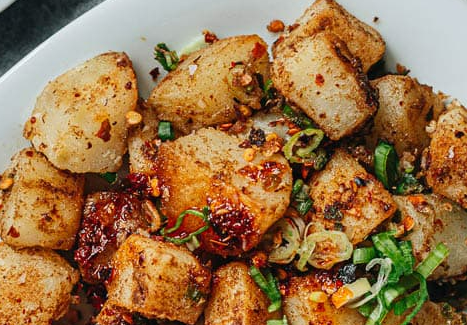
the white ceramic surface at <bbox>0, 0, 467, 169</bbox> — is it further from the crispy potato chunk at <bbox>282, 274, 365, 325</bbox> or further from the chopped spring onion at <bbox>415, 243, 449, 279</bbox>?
the crispy potato chunk at <bbox>282, 274, 365, 325</bbox>

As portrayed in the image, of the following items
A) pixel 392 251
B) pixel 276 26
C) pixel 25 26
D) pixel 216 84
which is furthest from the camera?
pixel 25 26

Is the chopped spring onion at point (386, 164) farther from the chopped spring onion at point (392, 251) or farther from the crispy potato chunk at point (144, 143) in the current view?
the crispy potato chunk at point (144, 143)

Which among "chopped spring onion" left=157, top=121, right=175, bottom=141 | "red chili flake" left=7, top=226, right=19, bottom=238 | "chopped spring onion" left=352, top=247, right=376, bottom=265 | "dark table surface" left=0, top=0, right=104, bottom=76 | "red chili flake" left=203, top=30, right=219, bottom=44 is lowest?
"chopped spring onion" left=352, top=247, right=376, bottom=265

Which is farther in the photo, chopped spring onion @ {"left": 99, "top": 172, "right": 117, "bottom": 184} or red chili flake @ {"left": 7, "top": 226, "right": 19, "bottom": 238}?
chopped spring onion @ {"left": 99, "top": 172, "right": 117, "bottom": 184}

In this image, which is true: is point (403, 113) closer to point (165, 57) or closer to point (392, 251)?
point (392, 251)

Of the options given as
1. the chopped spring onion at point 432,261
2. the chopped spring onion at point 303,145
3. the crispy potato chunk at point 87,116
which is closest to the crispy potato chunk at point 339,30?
the chopped spring onion at point 303,145

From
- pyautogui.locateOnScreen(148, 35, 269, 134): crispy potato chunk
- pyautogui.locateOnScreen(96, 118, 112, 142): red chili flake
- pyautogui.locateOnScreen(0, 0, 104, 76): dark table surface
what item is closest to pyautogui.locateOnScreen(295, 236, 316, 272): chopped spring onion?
pyautogui.locateOnScreen(148, 35, 269, 134): crispy potato chunk

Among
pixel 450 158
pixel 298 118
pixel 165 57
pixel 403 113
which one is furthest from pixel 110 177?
pixel 450 158

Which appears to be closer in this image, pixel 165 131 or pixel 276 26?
pixel 165 131
